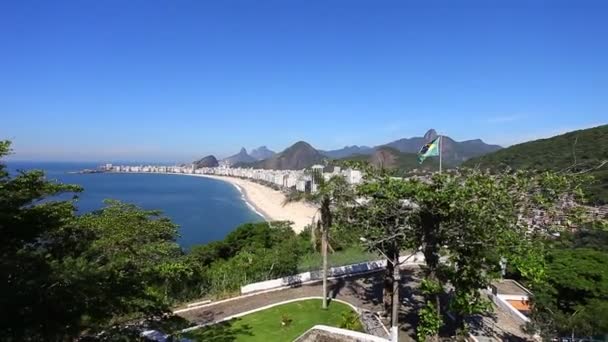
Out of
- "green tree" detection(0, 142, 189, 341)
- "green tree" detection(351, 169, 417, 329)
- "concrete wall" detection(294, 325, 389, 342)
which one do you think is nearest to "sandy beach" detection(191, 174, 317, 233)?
"green tree" detection(351, 169, 417, 329)

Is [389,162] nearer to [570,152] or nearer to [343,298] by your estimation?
[570,152]

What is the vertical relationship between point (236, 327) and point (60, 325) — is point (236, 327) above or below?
below

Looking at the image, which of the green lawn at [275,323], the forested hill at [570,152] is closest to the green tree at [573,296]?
the forested hill at [570,152]

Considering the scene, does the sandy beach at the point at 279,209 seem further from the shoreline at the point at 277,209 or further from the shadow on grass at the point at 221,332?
the shadow on grass at the point at 221,332

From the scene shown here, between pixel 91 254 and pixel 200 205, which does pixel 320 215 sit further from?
pixel 200 205

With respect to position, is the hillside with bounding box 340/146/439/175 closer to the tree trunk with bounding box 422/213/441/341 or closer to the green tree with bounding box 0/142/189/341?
the tree trunk with bounding box 422/213/441/341

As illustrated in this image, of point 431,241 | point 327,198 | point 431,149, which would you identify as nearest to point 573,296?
point 431,149

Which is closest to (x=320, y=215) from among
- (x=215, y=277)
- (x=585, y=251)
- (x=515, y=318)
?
(x=215, y=277)

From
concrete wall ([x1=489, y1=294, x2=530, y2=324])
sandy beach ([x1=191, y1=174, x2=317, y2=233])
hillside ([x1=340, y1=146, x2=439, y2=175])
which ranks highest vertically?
hillside ([x1=340, y1=146, x2=439, y2=175])
